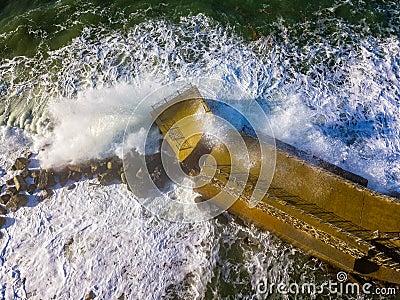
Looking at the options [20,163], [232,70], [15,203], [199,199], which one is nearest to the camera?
[199,199]

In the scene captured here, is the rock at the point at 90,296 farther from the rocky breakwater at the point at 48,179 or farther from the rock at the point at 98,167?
the rock at the point at 98,167

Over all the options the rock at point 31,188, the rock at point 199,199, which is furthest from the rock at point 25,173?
the rock at point 199,199

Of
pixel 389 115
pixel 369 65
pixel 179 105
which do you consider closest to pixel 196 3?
pixel 179 105

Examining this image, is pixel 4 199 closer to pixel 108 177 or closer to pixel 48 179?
pixel 48 179

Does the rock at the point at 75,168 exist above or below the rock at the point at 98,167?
above

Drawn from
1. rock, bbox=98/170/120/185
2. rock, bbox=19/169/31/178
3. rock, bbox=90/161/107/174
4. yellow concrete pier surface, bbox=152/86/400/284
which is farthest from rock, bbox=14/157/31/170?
yellow concrete pier surface, bbox=152/86/400/284

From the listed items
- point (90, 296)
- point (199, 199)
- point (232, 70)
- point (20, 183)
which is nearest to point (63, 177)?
point (20, 183)

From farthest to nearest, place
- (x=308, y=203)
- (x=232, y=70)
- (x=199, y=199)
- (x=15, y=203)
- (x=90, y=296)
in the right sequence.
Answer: (x=232, y=70), (x=15, y=203), (x=199, y=199), (x=90, y=296), (x=308, y=203)

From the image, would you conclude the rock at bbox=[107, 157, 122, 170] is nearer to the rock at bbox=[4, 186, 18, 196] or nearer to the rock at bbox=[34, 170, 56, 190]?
the rock at bbox=[34, 170, 56, 190]
